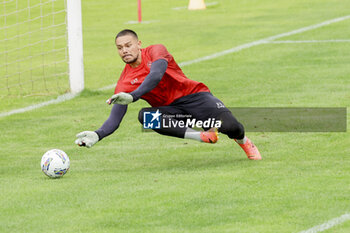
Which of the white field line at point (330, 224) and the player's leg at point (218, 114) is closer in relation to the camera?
the white field line at point (330, 224)

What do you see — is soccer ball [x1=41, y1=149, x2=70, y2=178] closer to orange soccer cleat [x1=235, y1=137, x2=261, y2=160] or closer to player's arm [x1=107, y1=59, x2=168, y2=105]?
player's arm [x1=107, y1=59, x2=168, y2=105]

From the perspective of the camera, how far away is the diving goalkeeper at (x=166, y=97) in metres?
9.03

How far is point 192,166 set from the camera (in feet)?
30.7

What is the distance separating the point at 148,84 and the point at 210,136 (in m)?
0.89

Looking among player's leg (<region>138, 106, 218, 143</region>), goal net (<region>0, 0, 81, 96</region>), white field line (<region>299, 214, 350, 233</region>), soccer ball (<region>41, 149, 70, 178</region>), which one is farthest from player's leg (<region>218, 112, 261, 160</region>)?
goal net (<region>0, 0, 81, 96</region>)

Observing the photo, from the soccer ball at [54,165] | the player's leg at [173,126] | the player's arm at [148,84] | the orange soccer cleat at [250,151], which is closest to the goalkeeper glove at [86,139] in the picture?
the soccer ball at [54,165]

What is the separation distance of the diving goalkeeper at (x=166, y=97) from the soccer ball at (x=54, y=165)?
38 cm

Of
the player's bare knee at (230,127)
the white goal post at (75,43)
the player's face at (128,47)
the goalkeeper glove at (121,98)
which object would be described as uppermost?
the player's face at (128,47)

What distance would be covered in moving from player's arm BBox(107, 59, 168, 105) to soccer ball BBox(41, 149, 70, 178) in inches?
37.0

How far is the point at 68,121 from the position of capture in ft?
42.1

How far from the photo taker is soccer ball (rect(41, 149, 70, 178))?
8.78 meters

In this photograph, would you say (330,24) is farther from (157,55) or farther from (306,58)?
(157,55)

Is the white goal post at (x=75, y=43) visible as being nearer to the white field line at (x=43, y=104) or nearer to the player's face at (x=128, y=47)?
the white field line at (x=43, y=104)

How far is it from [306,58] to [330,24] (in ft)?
16.3
